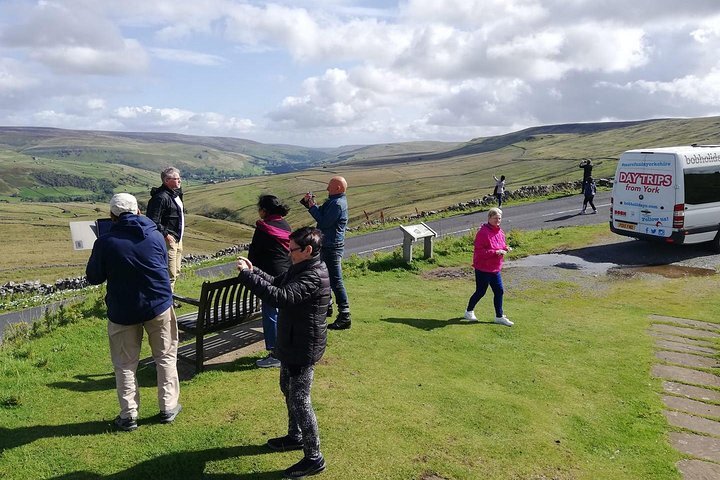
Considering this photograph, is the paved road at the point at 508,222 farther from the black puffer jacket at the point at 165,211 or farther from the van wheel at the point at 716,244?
the black puffer jacket at the point at 165,211

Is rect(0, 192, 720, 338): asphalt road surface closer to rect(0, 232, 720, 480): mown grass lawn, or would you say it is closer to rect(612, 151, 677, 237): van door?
rect(612, 151, 677, 237): van door

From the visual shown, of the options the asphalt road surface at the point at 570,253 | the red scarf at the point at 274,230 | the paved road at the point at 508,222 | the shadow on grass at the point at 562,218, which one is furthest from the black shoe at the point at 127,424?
the shadow on grass at the point at 562,218

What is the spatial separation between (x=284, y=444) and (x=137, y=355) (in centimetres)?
195

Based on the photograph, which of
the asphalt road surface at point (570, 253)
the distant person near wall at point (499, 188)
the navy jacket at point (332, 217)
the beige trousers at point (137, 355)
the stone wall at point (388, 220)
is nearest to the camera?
the beige trousers at point (137, 355)

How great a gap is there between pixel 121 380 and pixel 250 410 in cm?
152

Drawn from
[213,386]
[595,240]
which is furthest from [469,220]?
[213,386]

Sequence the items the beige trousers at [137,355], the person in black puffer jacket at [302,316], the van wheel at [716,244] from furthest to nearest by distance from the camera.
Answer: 1. the van wheel at [716,244]
2. the beige trousers at [137,355]
3. the person in black puffer jacket at [302,316]

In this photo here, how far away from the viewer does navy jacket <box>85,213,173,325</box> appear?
5.21 meters

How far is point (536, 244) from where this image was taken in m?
19.8

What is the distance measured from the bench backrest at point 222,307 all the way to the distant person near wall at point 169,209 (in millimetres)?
1765

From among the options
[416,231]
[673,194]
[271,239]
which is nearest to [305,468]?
[271,239]

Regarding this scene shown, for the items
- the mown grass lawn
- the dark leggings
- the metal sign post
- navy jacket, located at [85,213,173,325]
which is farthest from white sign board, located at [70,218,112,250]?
the metal sign post

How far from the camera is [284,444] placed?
529cm

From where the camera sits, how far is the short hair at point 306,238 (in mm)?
4613
